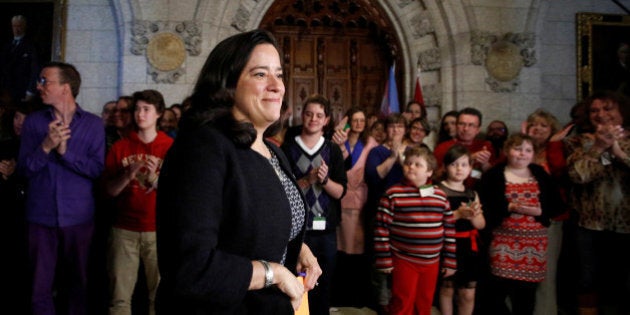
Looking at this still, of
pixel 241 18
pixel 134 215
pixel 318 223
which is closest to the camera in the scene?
pixel 134 215

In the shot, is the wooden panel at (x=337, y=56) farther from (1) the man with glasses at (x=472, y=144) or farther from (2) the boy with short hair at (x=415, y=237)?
(2) the boy with short hair at (x=415, y=237)

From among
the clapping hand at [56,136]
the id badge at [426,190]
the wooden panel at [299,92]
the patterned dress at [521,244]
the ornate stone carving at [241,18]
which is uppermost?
the ornate stone carving at [241,18]

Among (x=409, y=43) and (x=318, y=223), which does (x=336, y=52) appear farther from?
(x=318, y=223)

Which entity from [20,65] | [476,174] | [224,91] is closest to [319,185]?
[476,174]

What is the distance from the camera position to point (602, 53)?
6484 mm

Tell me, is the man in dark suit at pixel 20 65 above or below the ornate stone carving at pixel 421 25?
below

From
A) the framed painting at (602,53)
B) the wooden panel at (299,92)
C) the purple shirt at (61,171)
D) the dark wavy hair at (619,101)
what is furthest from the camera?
the wooden panel at (299,92)

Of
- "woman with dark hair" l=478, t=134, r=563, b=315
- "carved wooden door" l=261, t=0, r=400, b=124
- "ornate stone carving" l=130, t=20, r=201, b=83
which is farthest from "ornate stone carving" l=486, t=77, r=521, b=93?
"ornate stone carving" l=130, t=20, r=201, b=83

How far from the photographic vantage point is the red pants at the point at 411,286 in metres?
3.08

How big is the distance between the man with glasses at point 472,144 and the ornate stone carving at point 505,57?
2255 mm

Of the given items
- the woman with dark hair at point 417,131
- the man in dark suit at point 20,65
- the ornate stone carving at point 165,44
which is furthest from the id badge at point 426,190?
the man in dark suit at point 20,65

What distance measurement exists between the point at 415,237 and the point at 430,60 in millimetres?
3751

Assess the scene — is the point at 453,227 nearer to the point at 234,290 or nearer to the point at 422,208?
the point at 422,208

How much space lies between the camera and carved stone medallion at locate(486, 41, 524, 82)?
20.0 ft
